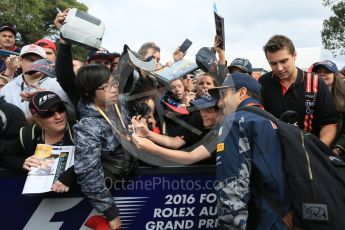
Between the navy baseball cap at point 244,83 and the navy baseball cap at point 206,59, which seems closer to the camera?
the navy baseball cap at point 244,83

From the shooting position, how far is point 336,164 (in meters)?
2.43

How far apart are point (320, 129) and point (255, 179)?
4.96 feet

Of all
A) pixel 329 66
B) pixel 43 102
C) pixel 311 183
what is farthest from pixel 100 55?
pixel 311 183

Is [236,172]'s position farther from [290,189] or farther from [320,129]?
[320,129]

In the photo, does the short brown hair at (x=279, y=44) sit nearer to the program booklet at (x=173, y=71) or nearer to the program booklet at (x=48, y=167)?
the program booklet at (x=173, y=71)

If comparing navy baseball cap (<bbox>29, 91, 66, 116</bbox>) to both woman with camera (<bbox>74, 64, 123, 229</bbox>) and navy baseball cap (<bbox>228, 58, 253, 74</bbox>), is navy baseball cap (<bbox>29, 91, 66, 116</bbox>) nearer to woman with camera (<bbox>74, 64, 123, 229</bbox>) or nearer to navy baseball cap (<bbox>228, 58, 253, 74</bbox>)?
woman with camera (<bbox>74, 64, 123, 229</bbox>)

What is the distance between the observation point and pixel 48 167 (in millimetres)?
2709

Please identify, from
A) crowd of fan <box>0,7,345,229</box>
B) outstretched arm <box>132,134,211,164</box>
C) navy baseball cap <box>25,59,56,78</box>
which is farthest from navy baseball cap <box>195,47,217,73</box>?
navy baseball cap <box>25,59,56,78</box>

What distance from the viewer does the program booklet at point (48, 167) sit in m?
2.60

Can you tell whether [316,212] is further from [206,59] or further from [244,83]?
[206,59]

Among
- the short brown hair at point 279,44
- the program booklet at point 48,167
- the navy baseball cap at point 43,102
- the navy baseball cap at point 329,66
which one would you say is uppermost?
the short brown hair at point 279,44

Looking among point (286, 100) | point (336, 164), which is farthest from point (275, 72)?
point (336, 164)

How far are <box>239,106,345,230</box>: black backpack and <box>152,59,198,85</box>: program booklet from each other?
945 millimetres

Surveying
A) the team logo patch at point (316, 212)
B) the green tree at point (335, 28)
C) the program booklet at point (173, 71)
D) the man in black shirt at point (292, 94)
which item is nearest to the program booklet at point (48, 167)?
the program booklet at point (173, 71)
